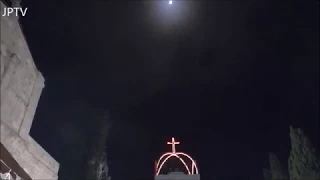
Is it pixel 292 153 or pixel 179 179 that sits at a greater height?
pixel 292 153

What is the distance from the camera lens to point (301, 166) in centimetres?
3150

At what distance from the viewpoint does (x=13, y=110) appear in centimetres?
1272

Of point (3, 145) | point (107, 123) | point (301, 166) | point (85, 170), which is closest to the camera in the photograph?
point (3, 145)

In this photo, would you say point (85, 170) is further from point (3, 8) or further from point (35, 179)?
point (3, 8)

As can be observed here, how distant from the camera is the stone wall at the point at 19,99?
1210cm

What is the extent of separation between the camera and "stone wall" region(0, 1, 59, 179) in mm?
12102

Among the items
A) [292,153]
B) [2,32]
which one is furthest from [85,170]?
[2,32]

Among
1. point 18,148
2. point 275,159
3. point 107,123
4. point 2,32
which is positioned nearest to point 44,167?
point 18,148

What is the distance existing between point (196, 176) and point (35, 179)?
26.4 ft

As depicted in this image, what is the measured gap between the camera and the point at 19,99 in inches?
521

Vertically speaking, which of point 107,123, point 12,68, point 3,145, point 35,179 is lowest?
point 35,179

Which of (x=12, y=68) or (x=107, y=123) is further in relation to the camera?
(x=107, y=123)

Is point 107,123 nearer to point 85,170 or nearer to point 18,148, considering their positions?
point 85,170

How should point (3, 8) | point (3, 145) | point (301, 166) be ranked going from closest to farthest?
point (3, 145), point (3, 8), point (301, 166)
